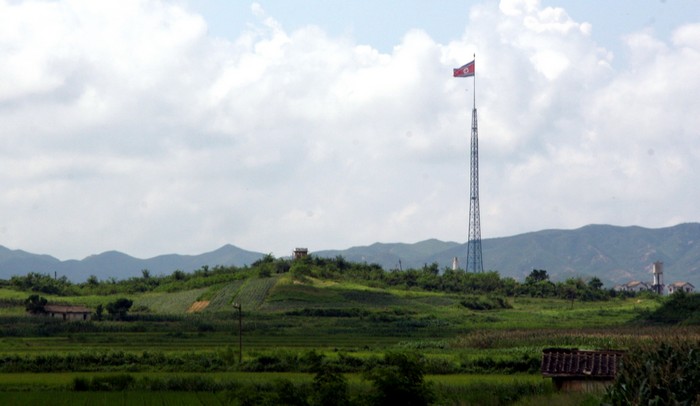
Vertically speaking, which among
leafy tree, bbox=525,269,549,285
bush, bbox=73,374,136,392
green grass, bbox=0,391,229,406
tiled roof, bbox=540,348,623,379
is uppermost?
leafy tree, bbox=525,269,549,285

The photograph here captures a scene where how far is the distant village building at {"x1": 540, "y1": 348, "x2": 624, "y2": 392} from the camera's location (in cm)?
4791

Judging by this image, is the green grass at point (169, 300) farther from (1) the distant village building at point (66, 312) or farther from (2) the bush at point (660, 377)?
(2) the bush at point (660, 377)

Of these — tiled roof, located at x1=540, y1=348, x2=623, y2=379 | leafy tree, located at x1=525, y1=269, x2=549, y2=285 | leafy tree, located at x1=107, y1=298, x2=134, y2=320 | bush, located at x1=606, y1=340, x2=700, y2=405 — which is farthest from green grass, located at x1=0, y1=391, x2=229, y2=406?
leafy tree, located at x1=525, y1=269, x2=549, y2=285

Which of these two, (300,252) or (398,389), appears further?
(300,252)

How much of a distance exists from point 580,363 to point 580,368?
0.33 meters

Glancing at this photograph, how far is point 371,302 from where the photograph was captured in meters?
138

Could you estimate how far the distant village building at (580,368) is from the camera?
47.9m

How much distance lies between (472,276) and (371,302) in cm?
3625

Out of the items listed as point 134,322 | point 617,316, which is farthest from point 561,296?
point 134,322

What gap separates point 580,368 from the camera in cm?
4888

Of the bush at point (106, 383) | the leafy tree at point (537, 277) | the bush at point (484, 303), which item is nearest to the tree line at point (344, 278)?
the leafy tree at point (537, 277)

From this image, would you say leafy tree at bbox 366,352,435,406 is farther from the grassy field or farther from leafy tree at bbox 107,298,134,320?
leafy tree at bbox 107,298,134,320

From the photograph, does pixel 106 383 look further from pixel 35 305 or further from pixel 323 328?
pixel 35 305

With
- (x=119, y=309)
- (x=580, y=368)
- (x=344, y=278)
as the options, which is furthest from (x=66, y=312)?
(x=580, y=368)
